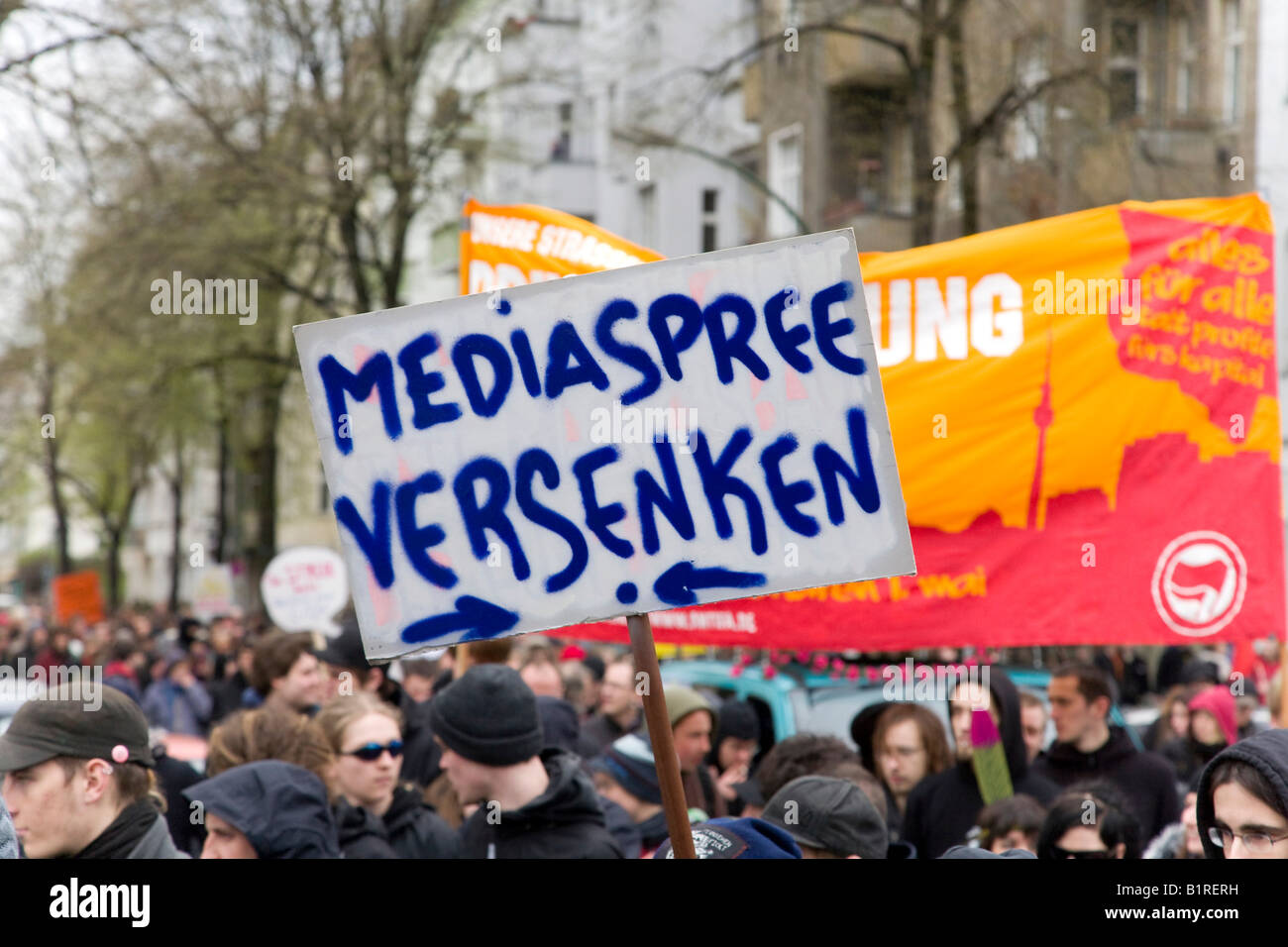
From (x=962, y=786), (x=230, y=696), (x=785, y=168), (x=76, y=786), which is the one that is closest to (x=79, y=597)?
(x=785, y=168)

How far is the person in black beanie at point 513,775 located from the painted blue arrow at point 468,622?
3.72 ft

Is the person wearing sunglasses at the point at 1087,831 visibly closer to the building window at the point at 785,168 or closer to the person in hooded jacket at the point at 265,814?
the person in hooded jacket at the point at 265,814

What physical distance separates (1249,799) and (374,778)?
2745 millimetres

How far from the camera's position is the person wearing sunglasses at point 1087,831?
434cm

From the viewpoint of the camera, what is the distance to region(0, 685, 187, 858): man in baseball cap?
3.39m

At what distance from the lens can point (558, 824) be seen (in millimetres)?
4113

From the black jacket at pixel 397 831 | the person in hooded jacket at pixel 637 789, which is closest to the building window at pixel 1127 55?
the person in hooded jacket at pixel 637 789

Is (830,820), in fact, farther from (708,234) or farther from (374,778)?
(708,234)

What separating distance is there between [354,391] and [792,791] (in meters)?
1.27

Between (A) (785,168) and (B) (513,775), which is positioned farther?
(A) (785,168)

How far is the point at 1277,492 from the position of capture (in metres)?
5.05

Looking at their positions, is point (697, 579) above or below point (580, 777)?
above

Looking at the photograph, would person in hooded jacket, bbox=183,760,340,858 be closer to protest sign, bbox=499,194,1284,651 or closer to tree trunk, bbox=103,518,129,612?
protest sign, bbox=499,194,1284,651

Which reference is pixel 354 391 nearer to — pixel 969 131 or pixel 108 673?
pixel 108 673
